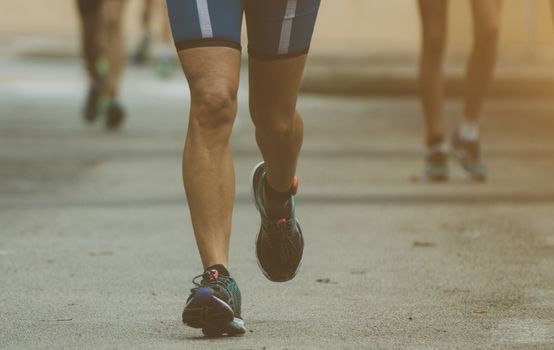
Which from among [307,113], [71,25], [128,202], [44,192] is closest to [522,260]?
[128,202]

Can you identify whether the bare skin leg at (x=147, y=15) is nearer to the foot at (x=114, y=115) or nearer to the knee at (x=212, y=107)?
the foot at (x=114, y=115)

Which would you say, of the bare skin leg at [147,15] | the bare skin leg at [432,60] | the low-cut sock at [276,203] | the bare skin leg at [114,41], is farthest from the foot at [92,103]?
the bare skin leg at [147,15]

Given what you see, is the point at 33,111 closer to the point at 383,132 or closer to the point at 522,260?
the point at 383,132

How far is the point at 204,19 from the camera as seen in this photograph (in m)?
4.37

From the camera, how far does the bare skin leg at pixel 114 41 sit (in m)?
12.3

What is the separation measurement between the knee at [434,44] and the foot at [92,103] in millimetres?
4843

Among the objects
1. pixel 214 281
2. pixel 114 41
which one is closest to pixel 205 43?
pixel 214 281

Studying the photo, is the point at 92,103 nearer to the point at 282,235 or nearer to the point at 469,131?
the point at 469,131

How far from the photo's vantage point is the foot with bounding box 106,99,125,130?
482 inches

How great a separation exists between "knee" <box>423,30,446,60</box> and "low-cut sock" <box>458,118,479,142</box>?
0.43 m

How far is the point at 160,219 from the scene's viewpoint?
734 cm

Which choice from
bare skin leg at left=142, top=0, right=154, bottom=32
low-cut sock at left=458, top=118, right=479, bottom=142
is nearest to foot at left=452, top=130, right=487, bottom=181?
low-cut sock at left=458, top=118, right=479, bottom=142

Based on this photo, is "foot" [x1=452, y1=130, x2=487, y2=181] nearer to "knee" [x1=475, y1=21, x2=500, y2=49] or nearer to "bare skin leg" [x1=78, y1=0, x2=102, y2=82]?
"knee" [x1=475, y1=21, x2=500, y2=49]

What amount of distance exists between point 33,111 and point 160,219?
22.8 feet
